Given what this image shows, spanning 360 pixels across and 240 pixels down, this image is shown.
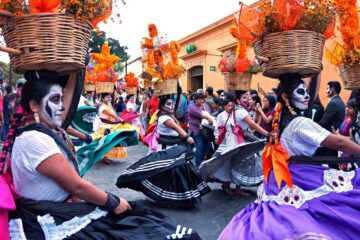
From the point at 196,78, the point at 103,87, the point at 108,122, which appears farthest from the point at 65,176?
the point at 196,78

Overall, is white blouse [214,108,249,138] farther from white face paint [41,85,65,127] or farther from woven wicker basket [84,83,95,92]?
woven wicker basket [84,83,95,92]

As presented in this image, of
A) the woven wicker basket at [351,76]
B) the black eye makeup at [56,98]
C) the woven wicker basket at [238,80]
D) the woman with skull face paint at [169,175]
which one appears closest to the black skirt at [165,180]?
the woman with skull face paint at [169,175]

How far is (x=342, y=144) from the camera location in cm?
290

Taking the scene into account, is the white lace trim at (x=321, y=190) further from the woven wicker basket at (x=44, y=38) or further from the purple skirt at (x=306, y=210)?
the woven wicker basket at (x=44, y=38)

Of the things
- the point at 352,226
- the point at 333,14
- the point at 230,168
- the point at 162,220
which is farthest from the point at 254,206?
the point at 230,168

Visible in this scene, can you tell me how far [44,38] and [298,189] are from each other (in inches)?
80.0

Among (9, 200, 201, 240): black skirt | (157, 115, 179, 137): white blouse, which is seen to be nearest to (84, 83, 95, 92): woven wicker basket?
(157, 115, 179, 137): white blouse

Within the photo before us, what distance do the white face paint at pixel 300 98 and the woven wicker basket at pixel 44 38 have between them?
188 centimetres

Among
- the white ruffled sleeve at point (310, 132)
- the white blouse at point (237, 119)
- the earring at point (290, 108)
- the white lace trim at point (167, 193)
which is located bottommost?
the white lace trim at point (167, 193)

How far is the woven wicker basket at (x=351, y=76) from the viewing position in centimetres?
398

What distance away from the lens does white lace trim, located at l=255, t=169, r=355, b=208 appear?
2.84 metres

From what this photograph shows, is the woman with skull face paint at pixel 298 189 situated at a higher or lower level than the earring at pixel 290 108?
lower

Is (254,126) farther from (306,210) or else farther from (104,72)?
(104,72)

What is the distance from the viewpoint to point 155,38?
5906 mm
